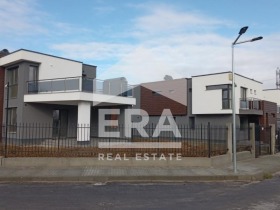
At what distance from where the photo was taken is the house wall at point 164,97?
3662 centimetres

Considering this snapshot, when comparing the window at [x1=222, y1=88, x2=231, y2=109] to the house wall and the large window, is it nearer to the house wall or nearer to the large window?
the house wall

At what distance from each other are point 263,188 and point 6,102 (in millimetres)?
19207

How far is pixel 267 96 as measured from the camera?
52.2m

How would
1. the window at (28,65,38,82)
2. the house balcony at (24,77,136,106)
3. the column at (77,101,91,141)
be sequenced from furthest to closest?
the window at (28,65,38,82) → the column at (77,101,91,141) → the house balcony at (24,77,136,106)

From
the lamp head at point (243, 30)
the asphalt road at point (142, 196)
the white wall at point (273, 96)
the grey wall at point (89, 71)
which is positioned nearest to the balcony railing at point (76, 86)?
the grey wall at point (89, 71)

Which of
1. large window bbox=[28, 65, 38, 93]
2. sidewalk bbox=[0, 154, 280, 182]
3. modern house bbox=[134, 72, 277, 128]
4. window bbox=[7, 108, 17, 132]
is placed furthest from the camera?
modern house bbox=[134, 72, 277, 128]

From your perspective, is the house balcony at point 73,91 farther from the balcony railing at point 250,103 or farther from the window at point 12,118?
the balcony railing at point 250,103

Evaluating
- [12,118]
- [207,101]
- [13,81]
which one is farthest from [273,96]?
[12,118]

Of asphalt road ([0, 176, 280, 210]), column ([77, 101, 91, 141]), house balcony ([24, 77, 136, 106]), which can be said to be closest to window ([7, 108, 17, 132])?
house balcony ([24, 77, 136, 106])

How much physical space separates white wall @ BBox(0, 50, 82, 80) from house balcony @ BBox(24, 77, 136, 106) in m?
1.60

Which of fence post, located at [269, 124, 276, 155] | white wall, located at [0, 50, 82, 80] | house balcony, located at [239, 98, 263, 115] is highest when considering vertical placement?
white wall, located at [0, 50, 82, 80]

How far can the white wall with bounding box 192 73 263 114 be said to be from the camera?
1296 inches

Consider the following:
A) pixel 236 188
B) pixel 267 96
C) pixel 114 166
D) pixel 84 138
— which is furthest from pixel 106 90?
pixel 267 96

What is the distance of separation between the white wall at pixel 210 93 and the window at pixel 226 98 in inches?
11.8
